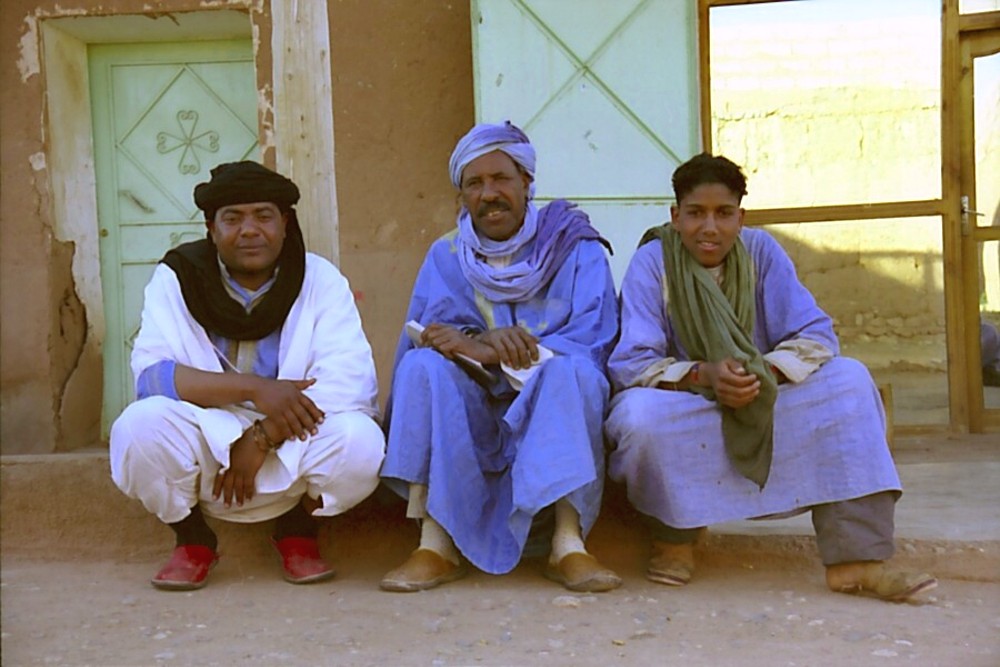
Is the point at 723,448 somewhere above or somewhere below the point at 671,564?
above

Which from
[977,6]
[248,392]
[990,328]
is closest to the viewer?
[248,392]

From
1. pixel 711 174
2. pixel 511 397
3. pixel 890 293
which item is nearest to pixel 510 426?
pixel 511 397

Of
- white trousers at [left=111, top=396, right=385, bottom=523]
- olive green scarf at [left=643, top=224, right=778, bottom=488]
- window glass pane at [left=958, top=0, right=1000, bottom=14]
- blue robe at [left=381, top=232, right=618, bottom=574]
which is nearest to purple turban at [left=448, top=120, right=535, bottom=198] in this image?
blue robe at [left=381, top=232, right=618, bottom=574]

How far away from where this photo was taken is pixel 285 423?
3.46 m

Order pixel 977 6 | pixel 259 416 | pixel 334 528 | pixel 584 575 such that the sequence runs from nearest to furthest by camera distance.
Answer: pixel 584 575 < pixel 259 416 < pixel 334 528 < pixel 977 6

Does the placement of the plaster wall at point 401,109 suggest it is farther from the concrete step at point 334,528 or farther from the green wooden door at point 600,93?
the concrete step at point 334,528

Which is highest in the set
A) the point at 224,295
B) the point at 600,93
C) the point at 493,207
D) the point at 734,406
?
the point at 600,93

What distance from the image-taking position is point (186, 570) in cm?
357

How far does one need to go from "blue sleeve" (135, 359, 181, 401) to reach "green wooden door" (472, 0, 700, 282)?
2452mm

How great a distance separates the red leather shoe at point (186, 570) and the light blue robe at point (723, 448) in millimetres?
1320

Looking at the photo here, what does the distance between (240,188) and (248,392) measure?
66cm

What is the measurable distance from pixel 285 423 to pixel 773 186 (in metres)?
3.62

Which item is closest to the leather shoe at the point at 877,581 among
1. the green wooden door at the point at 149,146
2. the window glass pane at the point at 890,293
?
the window glass pane at the point at 890,293

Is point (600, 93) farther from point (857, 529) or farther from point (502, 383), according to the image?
point (857, 529)
